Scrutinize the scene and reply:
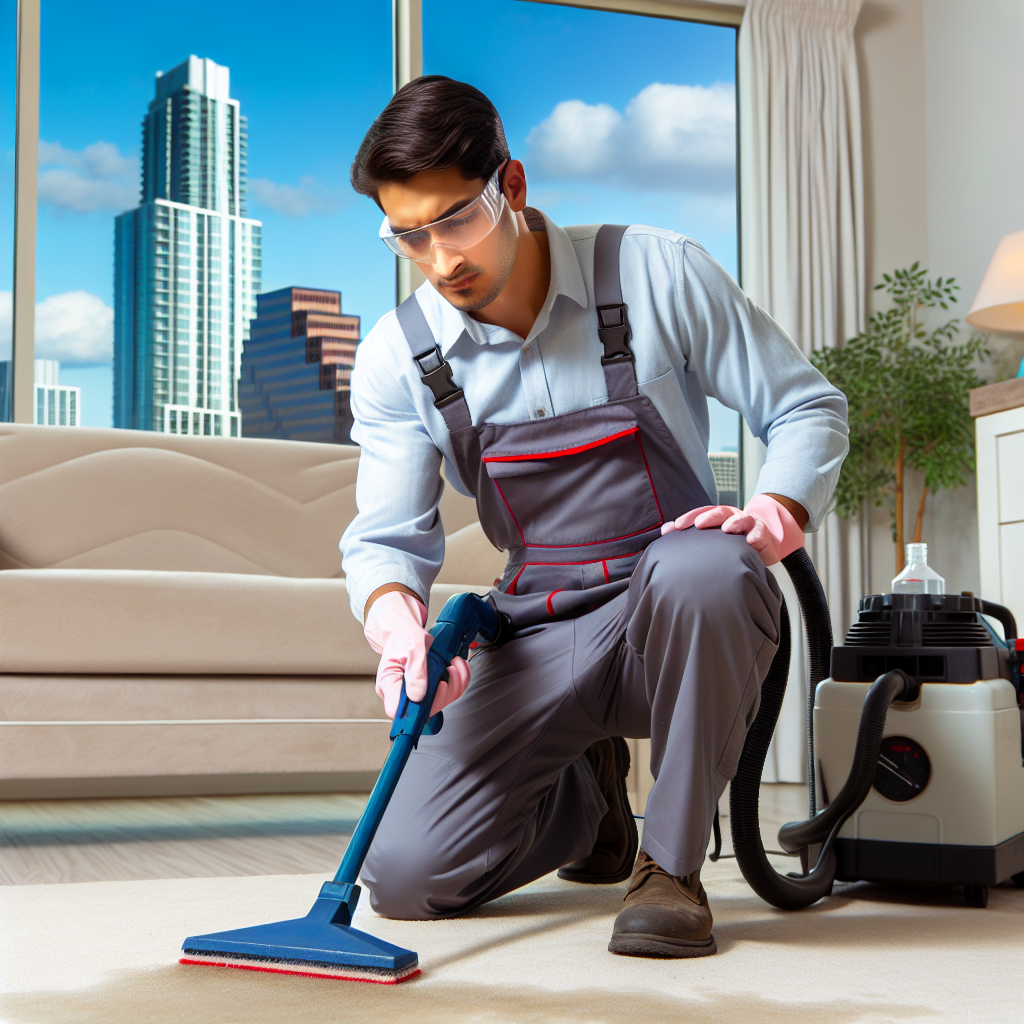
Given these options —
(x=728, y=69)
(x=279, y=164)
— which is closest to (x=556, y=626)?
(x=279, y=164)

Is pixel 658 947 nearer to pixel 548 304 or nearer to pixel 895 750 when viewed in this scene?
pixel 895 750

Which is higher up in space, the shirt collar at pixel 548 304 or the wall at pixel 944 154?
the wall at pixel 944 154

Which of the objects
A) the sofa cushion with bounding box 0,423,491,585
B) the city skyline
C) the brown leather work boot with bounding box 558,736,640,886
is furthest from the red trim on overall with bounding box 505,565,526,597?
the city skyline

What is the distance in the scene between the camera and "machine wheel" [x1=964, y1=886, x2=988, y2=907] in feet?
4.69

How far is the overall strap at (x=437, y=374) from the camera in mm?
1377

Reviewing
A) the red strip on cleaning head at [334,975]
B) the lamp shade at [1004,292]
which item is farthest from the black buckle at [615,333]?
the lamp shade at [1004,292]

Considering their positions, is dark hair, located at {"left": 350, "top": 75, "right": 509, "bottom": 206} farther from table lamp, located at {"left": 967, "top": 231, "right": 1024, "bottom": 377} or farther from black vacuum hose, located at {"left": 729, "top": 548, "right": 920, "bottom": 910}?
table lamp, located at {"left": 967, "top": 231, "right": 1024, "bottom": 377}

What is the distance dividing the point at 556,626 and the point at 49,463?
1.73 m

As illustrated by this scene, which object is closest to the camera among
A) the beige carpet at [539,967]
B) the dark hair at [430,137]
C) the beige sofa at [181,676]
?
the beige carpet at [539,967]

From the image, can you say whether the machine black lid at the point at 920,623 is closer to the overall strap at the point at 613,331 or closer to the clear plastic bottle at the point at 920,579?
the overall strap at the point at 613,331

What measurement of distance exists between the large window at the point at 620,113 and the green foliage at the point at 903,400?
56 centimetres

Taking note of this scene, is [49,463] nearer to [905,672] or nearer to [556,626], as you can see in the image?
[556,626]

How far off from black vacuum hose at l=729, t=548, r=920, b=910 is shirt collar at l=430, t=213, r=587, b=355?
1.32 feet

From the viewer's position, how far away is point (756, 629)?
119 centimetres
